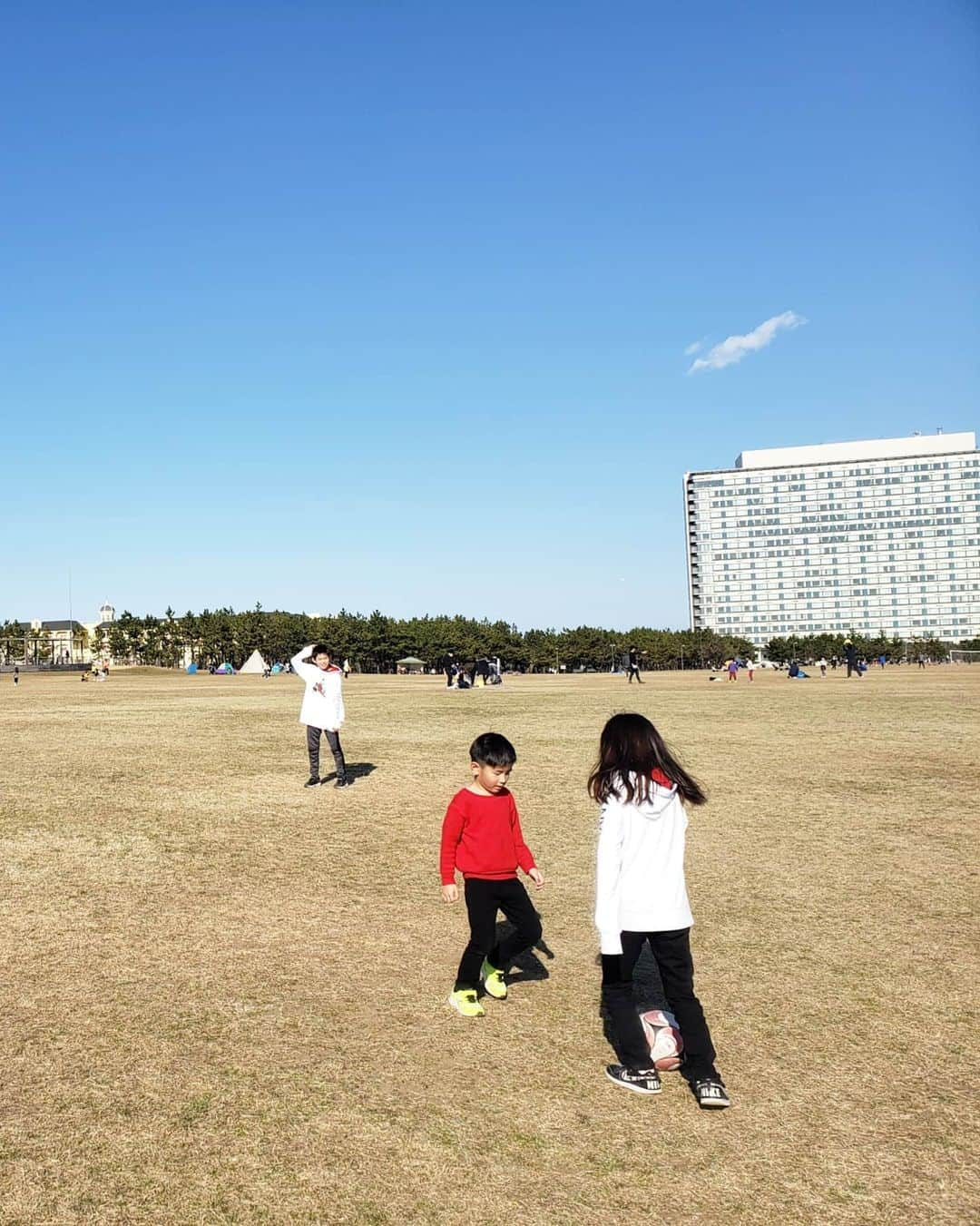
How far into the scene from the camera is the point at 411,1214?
3.97 meters

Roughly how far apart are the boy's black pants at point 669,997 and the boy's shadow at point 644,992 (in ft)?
1.77

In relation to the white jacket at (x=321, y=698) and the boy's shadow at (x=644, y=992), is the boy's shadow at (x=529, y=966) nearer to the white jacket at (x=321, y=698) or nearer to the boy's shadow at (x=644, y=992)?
the boy's shadow at (x=644, y=992)

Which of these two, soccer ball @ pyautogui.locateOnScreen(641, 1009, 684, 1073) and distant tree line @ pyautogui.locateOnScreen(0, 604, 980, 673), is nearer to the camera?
soccer ball @ pyautogui.locateOnScreen(641, 1009, 684, 1073)

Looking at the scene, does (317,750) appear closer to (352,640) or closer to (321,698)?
(321,698)

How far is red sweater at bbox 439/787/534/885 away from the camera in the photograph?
622 centimetres

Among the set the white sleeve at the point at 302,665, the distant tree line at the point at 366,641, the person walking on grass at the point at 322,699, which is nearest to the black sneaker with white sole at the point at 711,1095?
the person walking on grass at the point at 322,699

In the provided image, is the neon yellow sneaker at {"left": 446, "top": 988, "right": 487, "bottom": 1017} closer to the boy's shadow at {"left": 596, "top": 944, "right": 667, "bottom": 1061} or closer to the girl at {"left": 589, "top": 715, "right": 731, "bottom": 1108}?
the boy's shadow at {"left": 596, "top": 944, "right": 667, "bottom": 1061}

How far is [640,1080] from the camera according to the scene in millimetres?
5102

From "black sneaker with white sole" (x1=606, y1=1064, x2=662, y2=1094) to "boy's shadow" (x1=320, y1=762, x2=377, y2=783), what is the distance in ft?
36.2

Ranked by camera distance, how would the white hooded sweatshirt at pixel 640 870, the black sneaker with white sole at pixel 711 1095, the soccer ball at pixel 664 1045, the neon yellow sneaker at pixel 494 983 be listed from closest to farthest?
the black sneaker with white sole at pixel 711 1095 → the white hooded sweatshirt at pixel 640 870 → the soccer ball at pixel 664 1045 → the neon yellow sneaker at pixel 494 983

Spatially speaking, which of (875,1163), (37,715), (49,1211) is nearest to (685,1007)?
(875,1163)

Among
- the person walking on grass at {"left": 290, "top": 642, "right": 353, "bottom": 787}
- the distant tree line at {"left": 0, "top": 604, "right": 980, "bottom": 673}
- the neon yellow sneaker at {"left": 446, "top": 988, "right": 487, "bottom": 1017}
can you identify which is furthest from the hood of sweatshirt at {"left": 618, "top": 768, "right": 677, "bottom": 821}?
the distant tree line at {"left": 0, "top": 604, "right": 980, "bottom": 673}

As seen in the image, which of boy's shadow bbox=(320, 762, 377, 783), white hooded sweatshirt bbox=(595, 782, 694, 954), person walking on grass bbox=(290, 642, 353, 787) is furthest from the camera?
boy's shadow bbox=(320, 762, 377, 783)

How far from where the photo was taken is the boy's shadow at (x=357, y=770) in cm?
1612
